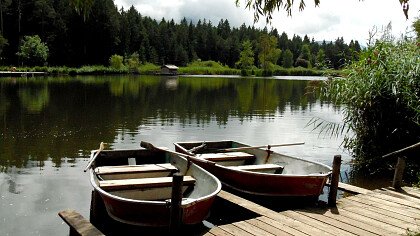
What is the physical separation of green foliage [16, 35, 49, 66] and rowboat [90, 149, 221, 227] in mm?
65433

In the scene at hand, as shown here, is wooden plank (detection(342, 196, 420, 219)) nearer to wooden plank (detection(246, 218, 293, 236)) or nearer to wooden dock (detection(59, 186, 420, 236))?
wooden dock (detection(59, 186, 420, 236))

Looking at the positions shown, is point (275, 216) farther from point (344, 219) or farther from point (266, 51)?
point (266, 51)

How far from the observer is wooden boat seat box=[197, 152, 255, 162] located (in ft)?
33.4

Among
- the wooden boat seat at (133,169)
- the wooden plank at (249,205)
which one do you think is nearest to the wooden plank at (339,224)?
the wooden plank at (249,205)

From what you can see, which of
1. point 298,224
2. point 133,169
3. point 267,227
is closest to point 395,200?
point 298,224

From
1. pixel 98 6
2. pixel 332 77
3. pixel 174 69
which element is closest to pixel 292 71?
pixel 174 69

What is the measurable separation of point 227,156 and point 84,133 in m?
8.72

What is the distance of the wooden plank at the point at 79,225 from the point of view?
610 cm

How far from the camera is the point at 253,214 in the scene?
738cm

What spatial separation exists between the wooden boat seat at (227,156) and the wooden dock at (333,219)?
189cm

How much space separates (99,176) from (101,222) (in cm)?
92

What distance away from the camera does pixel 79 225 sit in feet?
21.0

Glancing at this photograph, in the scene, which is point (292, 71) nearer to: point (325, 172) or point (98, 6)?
point (98, 6)

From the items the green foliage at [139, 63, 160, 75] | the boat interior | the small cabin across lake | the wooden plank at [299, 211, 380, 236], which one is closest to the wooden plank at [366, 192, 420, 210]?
the wooden plank at [299, 211, 380, 236]
